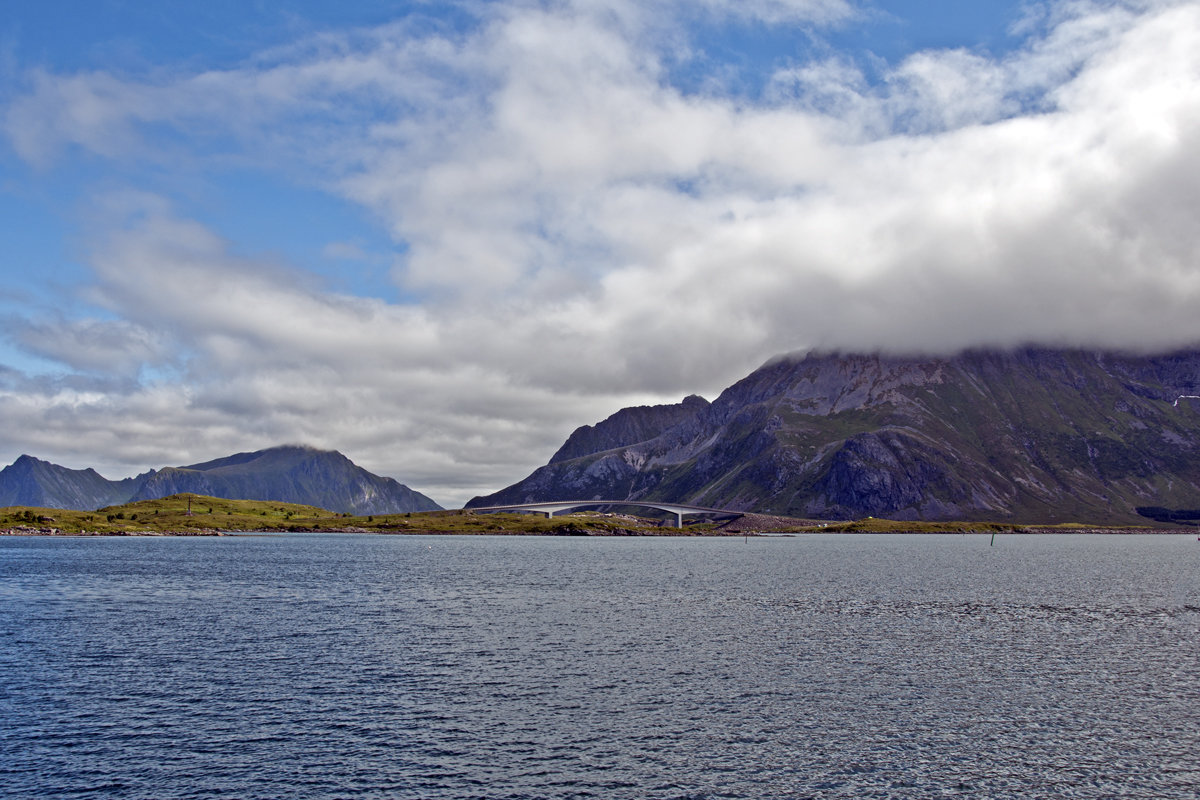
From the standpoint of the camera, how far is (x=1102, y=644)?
76.8 m

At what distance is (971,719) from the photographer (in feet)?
165

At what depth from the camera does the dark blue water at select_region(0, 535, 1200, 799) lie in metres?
39.8

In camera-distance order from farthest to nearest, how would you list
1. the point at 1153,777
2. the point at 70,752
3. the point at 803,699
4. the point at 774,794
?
the point at 803,699 < the point at 70,752 < the point at 1153,777 < the point at 774,794

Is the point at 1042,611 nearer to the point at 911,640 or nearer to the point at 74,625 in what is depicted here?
the point at 911,640

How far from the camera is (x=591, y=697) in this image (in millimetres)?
54906

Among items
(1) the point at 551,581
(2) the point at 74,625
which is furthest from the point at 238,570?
(2) the point at 74,625

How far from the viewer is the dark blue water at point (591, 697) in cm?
3984

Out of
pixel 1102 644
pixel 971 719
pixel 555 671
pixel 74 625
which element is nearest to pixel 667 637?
pixel 555 671

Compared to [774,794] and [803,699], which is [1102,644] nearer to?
[803,699]

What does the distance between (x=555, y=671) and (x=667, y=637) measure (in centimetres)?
1908

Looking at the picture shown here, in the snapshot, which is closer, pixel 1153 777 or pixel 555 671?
pixel 1153 777

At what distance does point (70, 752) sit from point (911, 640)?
6767 cm

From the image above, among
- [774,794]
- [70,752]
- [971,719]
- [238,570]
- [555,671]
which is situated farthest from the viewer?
[238,570]

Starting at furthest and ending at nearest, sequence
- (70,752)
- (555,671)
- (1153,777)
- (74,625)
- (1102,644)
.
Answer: (74,625) → (1102,644) → (555,671) → (70,752) → (1153,777)
